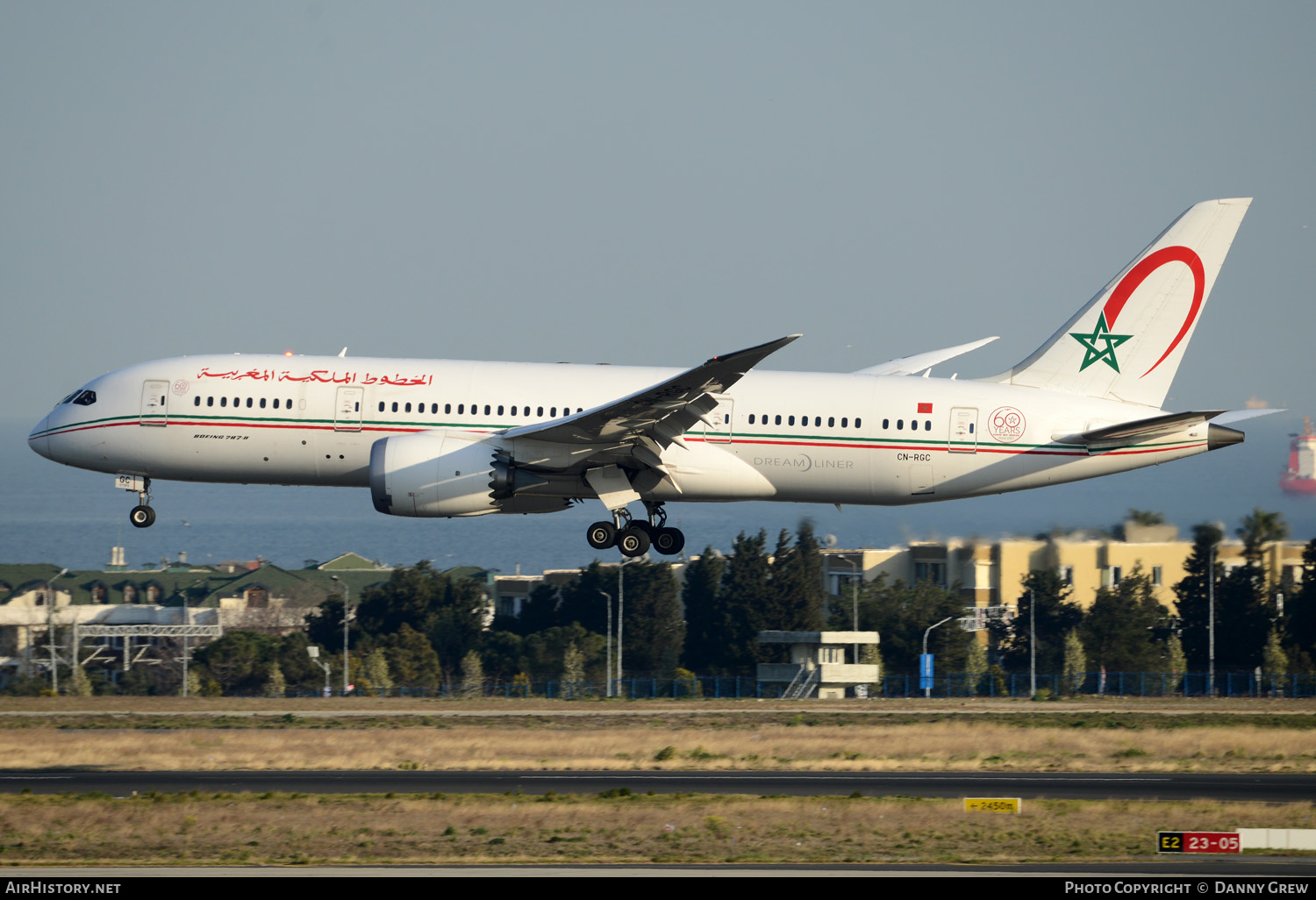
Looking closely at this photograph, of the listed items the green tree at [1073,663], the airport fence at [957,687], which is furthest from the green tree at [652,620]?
the green tree at [1073,663]

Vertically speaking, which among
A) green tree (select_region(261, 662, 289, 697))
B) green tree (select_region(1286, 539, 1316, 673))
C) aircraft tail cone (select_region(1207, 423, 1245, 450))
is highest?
aircraft tail cone (select_region(1207, 423, 1245, 450))

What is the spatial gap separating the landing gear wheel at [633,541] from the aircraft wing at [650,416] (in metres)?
2.30

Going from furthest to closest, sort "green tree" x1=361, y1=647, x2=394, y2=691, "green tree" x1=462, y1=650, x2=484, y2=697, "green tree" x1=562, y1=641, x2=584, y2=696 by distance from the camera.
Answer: "green tree" x1=562, y1=641, x2=584, y2=696
"green tree" x1=361, y1=647, x2=394, y2=691
"green tree" x1=462, y1=650, x2=484, y2=697

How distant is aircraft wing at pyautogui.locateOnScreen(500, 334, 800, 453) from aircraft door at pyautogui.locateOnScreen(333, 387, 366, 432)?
386 centimetres

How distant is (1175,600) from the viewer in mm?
70812

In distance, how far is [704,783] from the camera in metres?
27.1

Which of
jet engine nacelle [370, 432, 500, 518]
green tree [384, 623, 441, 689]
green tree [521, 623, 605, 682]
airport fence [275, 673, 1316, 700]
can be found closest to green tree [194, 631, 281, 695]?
airport fence [275, 673, 1316, 700]

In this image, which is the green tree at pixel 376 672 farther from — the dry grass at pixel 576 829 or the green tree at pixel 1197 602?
the dry grass at pixel 576 829

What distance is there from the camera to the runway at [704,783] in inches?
1013

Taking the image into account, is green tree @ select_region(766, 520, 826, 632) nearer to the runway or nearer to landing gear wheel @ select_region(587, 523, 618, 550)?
landing gear wheel @ select_region(587, 523, 618, 550)

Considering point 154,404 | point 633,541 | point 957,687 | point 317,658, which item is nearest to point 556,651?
point 317,658

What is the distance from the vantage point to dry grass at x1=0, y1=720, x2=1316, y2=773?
98.2 feet

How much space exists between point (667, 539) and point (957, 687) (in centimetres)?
3551

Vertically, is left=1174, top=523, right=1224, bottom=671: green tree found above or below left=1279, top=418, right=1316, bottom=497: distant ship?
below
